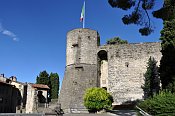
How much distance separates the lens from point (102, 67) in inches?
1289

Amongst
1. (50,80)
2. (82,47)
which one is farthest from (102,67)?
(50,80)

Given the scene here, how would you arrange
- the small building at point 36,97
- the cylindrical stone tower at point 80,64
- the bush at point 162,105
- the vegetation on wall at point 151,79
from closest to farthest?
the bush at point 162,105 < the vegetation on wall at point 151,79 < the cylindrical stone tower at point 80,64 < the small building at point 36,97

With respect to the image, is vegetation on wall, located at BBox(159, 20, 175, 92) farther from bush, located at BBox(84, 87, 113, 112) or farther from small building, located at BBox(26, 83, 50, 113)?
small building, located at BBox(26, 83, 50, 113)

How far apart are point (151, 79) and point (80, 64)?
7.64 m

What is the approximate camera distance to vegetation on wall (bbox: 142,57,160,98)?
28.0m

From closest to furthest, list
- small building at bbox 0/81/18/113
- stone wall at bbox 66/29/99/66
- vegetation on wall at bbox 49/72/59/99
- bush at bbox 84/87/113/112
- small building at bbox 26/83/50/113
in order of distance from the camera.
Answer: bush at bbox 84/87/113/112 < stone wall at bbox 66/29/99/66 < small building at bbox 26/83/50/113 < small building at bbox 0/81/18/113 < vegetation on wall at bbox 49/72/59/99

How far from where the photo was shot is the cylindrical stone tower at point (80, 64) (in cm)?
3070

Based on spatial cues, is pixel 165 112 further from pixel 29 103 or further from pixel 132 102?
pixel 29 103

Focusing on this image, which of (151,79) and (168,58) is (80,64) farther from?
(168,58)

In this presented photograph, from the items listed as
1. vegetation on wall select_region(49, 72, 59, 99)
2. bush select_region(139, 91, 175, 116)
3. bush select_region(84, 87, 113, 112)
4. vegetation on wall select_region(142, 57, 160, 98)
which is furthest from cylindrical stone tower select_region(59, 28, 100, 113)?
bush select_region(139, 91, 175, 116)

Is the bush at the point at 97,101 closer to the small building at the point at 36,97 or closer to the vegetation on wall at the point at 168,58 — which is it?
the vegetation on wall at the point at 168,58

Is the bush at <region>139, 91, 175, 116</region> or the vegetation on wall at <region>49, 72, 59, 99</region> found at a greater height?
the vegetation on wall at <region>49, 72, 59, 99</region>

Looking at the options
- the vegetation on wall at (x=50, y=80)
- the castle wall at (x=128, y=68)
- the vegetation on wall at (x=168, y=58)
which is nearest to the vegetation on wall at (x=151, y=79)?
the castle wall at (x=128, y=68)

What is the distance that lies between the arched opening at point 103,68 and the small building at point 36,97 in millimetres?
8677
